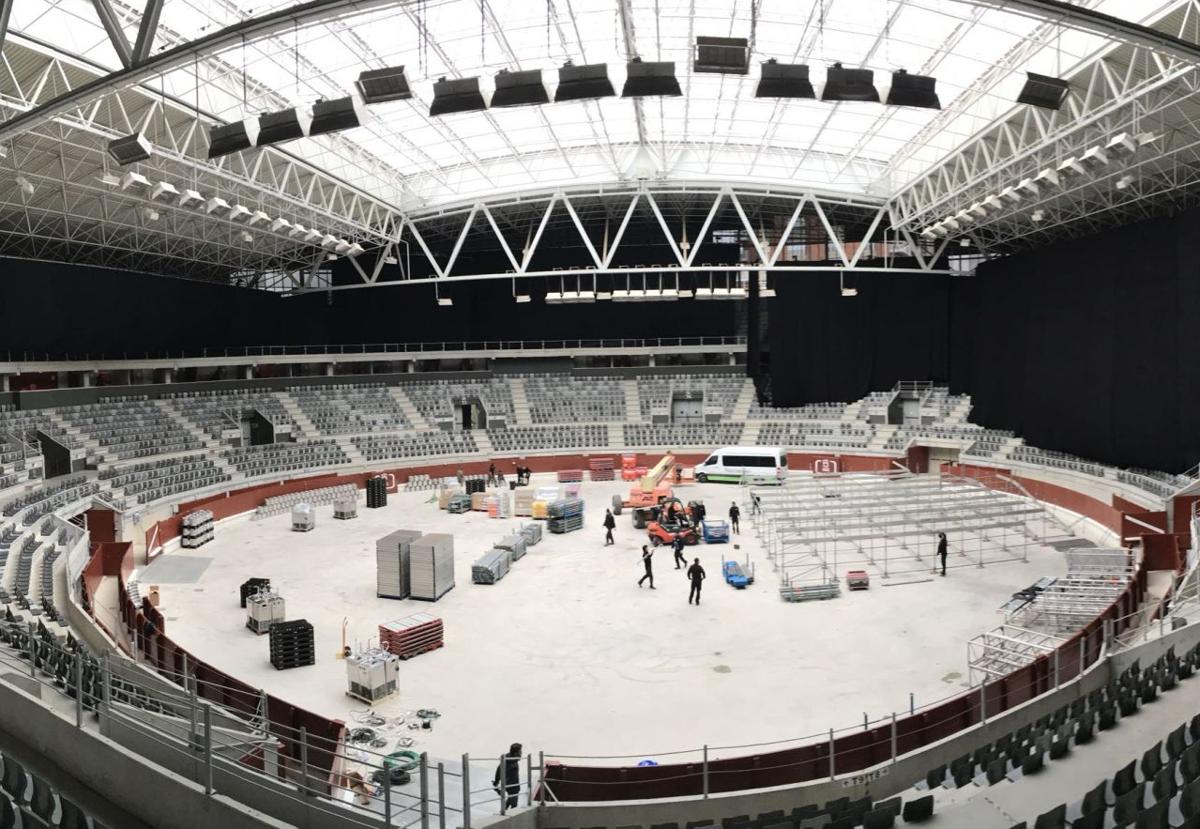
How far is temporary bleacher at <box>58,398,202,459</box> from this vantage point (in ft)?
118

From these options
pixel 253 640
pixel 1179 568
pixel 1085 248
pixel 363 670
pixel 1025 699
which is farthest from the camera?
pixel 1085 248

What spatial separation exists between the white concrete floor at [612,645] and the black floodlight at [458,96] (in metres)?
9.57

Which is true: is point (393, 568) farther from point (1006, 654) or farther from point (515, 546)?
point (1006, 654)

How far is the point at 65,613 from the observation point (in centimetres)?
1736

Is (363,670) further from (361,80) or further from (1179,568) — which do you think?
(1179,568)

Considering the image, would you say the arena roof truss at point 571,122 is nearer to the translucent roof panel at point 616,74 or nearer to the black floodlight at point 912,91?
the translucent roof panel at point 616,74

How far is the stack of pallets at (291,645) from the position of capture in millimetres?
16172

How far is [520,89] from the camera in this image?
13742 millimetres

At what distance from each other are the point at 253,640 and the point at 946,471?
2979 cm

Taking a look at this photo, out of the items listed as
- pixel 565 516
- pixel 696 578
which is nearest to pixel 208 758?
pixel 696 578

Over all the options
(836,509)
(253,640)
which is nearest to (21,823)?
(253,640)

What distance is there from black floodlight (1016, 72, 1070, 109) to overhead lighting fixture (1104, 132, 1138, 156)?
9.55m

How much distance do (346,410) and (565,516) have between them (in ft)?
73.0

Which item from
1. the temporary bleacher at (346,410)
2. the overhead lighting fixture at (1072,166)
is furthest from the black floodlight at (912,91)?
the temporary bleacher at (346,410)
